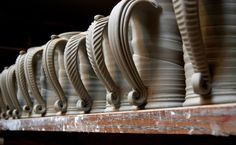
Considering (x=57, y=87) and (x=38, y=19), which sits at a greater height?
(x=38, y=19)

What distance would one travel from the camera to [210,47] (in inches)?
17.5

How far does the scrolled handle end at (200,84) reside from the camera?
1.33ft

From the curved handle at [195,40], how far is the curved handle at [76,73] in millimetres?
333

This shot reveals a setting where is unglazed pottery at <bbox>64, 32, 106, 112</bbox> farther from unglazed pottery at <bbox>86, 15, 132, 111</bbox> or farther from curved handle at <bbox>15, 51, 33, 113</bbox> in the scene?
curved handle at <bbox>15, 51, 33, 113</bbox>

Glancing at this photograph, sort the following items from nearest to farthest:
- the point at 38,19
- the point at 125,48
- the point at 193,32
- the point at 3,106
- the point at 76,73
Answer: the point at 193,32, the point at 125,48, the point at 76,73, the point at 3,106, the point at 38,19

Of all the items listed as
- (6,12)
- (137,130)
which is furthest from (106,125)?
(6,12)

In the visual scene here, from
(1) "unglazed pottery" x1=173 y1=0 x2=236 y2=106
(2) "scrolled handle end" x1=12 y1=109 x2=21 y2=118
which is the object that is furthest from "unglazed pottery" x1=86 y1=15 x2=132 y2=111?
(2) "scrolled handle end" x1=12 y1=109 x2=21 y2=118

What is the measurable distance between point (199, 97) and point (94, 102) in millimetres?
326

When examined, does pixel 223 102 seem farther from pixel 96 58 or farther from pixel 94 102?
pixel 94 102

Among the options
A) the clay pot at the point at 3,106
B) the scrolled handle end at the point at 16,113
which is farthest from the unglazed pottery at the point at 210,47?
the clay pot at the point at 3,106

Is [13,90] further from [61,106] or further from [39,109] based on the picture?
[61,106]

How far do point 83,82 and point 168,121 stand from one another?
1.25ft

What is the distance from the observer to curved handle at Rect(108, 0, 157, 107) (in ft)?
1.68

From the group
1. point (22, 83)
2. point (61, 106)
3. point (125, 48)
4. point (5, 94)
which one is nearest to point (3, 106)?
point (5, 94)
